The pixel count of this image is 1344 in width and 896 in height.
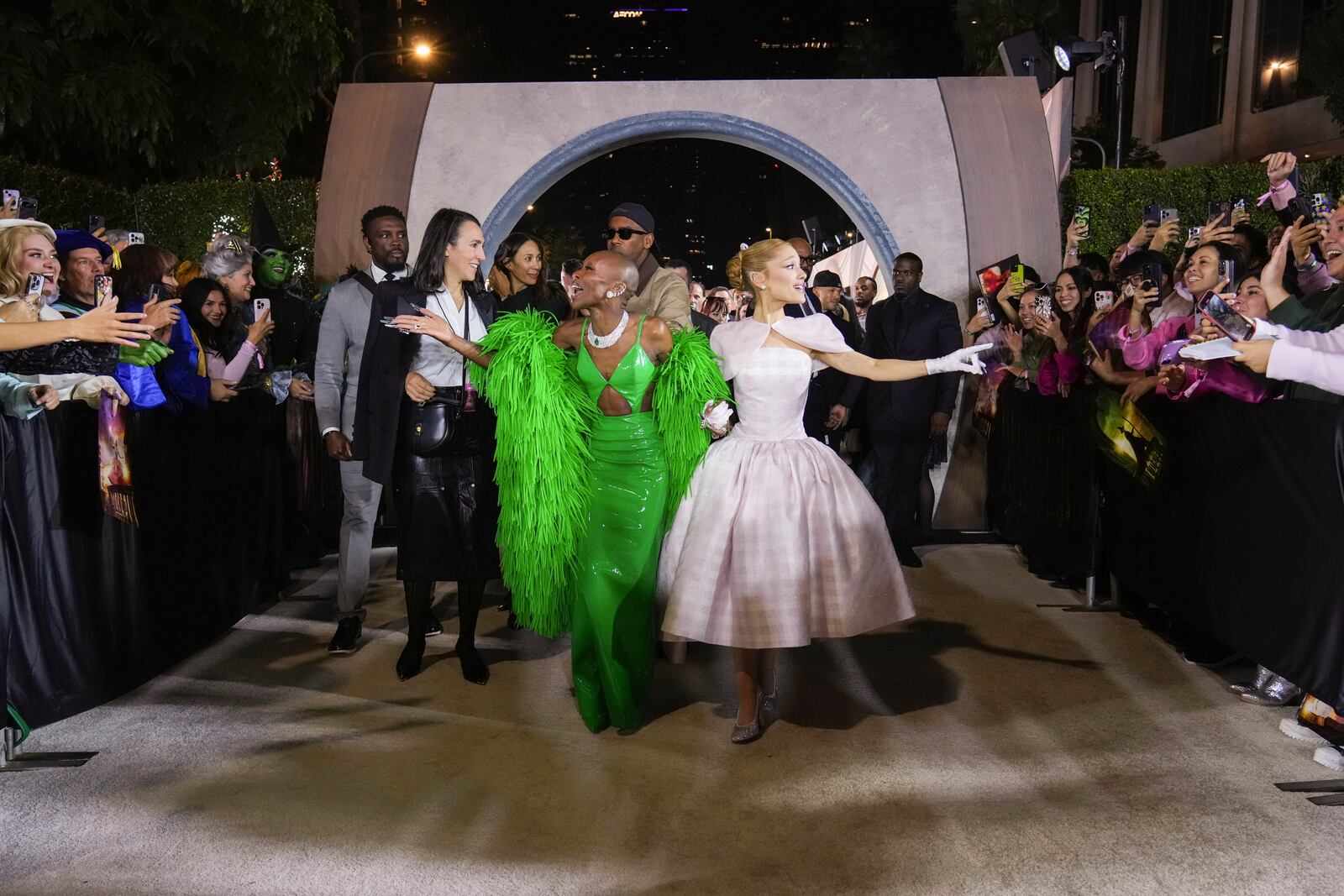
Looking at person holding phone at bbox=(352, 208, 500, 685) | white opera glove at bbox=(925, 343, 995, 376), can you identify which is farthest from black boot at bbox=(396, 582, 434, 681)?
white opera glove at bbox=(925, 343, 995, 376)

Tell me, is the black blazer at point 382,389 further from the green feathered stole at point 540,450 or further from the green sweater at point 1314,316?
the green sweater at point 1314,316

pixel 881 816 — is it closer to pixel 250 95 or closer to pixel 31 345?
pixel 31 345

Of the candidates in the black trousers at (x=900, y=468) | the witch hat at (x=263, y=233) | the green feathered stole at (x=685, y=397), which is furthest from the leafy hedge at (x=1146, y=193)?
the witch hat at (x=263, y=233)

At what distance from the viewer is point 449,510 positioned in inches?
208

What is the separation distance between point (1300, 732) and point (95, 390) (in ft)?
16.3

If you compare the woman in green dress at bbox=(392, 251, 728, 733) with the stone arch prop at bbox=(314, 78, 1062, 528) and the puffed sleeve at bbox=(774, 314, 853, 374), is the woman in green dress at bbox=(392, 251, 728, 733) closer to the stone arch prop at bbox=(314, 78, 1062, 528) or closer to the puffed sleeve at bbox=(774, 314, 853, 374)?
the puffed sleeve at bbox=(774, 314, 853, 374)

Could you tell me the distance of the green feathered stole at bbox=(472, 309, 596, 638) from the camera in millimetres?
4742

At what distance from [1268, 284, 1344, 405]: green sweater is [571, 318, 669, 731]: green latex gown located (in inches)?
103

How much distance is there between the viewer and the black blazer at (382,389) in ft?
16.9

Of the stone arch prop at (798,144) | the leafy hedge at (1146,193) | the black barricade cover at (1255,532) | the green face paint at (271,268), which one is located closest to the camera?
the black barricade cover at (1255,532)

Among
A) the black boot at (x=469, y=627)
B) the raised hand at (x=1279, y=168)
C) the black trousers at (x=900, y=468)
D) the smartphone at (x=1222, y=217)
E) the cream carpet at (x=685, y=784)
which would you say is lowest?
the cream carpet at (x=685, y=784)

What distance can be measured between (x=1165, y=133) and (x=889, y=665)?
29248 mm

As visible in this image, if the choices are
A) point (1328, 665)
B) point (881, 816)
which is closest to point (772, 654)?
point (881, 816)

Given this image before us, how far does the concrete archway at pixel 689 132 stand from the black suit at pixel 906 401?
1348 millimetres
